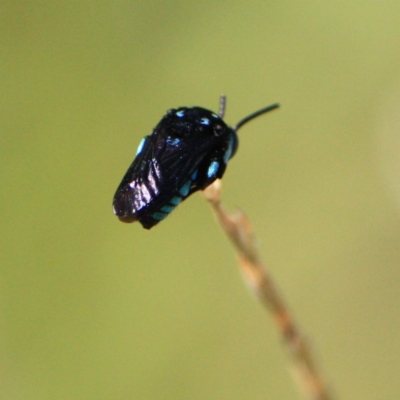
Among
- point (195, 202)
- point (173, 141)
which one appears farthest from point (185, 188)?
point (195, 202)

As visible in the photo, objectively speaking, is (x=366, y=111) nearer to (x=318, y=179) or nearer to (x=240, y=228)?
(x=318, y=179)

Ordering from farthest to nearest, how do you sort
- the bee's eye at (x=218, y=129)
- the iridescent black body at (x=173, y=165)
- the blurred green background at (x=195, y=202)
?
the blurred green background at (x=195, y=202) → the bee's eye at (x=218, y=129) → the iridescent black body at (x=173, y=165)

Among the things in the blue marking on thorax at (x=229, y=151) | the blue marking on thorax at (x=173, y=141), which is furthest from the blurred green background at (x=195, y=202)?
the blue marking on thorax at (x=173, y=141)

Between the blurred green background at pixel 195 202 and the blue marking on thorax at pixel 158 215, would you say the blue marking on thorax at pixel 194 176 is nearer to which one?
the blue marking on thorax at pixel 158 215

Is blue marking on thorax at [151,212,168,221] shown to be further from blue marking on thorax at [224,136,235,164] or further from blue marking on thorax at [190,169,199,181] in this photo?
blue marking on thorax at [224,136,235,164]

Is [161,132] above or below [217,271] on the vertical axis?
above

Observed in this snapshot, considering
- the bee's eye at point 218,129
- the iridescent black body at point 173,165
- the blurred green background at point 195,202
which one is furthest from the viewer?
the blurred green background at point 195,202

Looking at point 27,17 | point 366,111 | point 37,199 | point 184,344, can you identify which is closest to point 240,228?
point 184,344
